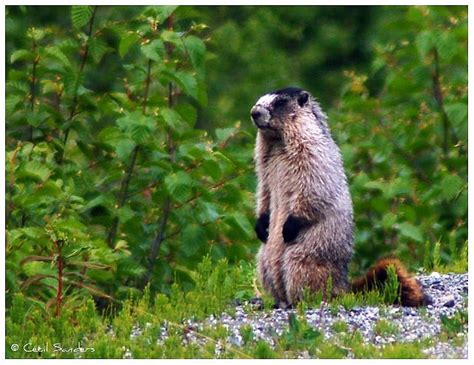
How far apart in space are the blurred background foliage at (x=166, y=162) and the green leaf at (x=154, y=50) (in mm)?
11

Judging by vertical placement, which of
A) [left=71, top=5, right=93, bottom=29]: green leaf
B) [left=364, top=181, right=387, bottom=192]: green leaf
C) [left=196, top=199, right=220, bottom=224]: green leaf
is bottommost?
[left=196, top=199, right=220, bottom=224]: green leaf

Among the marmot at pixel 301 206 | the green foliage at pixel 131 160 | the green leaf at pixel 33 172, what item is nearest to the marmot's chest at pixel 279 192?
the marmot at pixel 301 206

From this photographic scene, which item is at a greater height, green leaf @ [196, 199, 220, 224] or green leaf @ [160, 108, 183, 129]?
green leaf @ [160, 108, 183, 129]

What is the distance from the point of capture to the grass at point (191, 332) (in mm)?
8008

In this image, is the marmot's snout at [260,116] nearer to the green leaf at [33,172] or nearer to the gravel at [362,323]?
the gravel at [362,323]

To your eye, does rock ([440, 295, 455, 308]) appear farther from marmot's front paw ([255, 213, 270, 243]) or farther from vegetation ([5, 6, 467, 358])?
marmot's front paw ([255, 213, 270, 243])

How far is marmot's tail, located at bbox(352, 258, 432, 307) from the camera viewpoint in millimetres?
9000

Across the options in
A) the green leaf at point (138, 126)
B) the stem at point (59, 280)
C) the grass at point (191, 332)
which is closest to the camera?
the grass at point (191, 332)

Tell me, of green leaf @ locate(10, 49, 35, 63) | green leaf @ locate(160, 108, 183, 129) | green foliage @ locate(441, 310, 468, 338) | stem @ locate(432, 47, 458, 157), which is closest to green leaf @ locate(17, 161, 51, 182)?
green leaf @ locate(10, 49, 35, 63)

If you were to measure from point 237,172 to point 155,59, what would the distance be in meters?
1.28

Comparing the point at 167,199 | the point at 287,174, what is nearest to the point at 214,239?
the point at 167,199

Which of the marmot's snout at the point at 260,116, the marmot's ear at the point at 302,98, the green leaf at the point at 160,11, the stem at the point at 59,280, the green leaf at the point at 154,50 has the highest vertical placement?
the green leaf at the point at 160,11

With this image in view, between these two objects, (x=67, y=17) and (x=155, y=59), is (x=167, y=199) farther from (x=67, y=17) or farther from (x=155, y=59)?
(x=67, y=17)

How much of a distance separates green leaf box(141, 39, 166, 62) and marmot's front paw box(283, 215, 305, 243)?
167 centimetres
